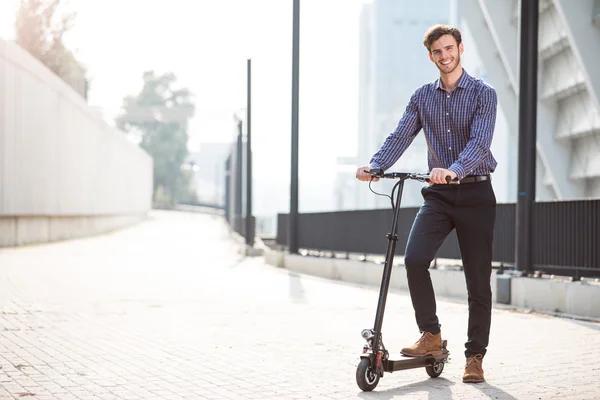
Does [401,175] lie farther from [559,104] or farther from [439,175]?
[559,104]

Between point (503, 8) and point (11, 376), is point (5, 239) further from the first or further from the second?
point (11, 376)

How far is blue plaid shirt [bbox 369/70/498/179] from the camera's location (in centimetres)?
528

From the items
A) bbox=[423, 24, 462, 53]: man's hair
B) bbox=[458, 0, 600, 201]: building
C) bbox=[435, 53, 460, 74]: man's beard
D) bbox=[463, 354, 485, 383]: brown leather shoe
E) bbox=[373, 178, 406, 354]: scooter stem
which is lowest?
bbox=[463, 354, 485, 383]: brown leather shoe

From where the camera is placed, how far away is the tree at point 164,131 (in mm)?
105438

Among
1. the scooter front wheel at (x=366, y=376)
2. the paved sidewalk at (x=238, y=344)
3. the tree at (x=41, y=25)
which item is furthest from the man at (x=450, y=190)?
the tree at (x=41, y=25)

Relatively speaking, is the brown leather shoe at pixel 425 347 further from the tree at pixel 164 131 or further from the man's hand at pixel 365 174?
the tree at pixel 164 131

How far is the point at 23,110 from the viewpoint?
26047 mm

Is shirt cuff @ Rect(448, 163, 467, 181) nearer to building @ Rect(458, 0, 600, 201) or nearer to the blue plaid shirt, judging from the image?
the blue plaid shirt

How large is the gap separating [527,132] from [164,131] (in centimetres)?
9858

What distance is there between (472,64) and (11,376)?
208ft

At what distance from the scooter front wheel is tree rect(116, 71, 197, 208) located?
97208mm

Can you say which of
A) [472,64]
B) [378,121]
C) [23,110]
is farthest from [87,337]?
[378,121]

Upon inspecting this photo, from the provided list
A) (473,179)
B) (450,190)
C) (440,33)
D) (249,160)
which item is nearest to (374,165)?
(450,190)

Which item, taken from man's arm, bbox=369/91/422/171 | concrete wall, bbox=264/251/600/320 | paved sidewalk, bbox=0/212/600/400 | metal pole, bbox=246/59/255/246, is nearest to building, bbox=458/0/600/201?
metal pole, bbox=246/59/255/246
